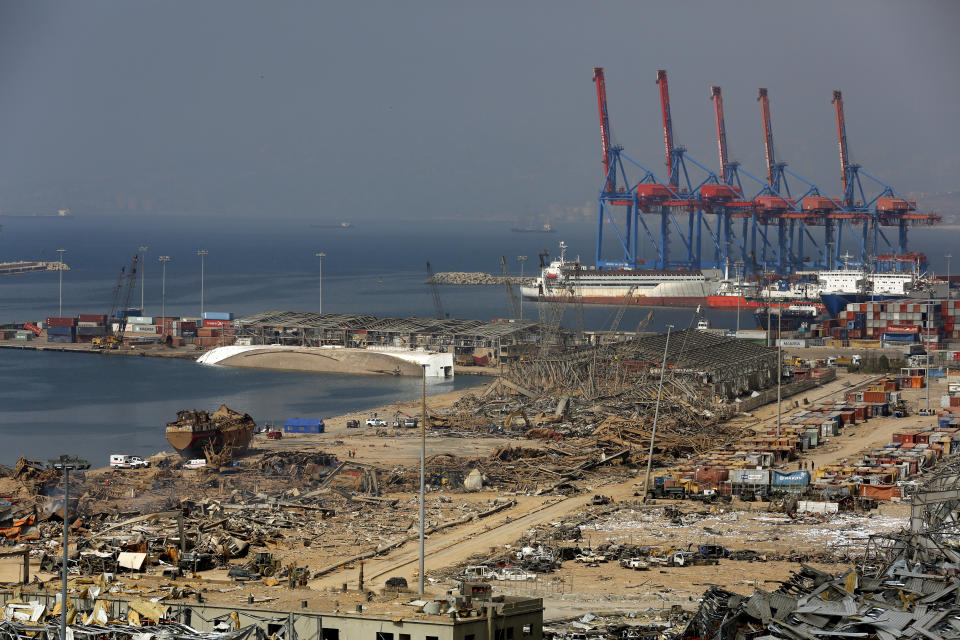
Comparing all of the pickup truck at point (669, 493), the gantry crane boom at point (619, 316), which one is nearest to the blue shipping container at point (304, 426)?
the pickup truck at point (669, 493)

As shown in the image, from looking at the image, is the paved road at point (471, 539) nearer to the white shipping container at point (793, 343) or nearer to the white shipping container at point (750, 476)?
the white shipping container at point (750, 476)

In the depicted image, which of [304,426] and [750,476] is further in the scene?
[304,426]

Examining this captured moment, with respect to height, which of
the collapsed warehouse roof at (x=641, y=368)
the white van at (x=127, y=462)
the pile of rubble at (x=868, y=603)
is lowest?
the white van at (x=127, y=462)

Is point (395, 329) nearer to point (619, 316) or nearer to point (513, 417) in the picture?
point (619, 316)

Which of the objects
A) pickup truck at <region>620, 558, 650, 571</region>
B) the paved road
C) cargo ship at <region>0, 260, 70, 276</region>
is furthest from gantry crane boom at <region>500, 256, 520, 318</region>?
cargo ship at <region>0, 260, 70, 276</region>

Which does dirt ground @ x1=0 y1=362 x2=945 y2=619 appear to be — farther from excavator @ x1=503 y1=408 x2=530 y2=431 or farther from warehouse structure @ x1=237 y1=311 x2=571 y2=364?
warehouse structure @ x1=237 y1=311 x2=571 y2=364

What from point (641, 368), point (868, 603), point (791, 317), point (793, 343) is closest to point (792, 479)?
point (868, 603)
